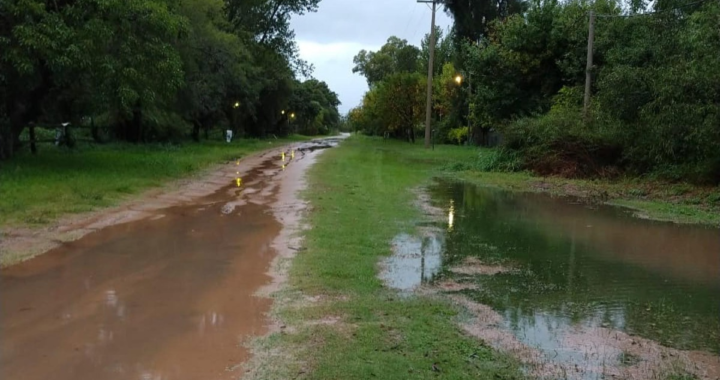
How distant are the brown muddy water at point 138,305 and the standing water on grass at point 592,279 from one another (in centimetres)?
263

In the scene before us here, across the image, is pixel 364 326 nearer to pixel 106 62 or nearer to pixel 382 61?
pixel 106 62

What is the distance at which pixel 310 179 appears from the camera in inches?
753

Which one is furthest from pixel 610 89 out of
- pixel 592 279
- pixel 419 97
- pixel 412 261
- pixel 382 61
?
pixel 382 61

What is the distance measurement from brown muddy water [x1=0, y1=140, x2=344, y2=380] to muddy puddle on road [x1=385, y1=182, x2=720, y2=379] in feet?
6.98

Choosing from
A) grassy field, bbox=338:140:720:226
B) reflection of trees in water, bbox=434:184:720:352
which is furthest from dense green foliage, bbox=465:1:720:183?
reflection of trees in water, bbox=434:184:720:352

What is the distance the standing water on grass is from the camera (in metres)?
5.29


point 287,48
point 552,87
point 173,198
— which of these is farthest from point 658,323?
point 287,48

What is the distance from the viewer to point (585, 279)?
24.3 feet

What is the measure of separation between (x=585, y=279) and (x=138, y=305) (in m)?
5.36

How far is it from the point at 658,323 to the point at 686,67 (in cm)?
1233

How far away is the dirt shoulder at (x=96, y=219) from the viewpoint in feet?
26.1

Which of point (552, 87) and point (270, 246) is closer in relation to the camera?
point (270, 246)

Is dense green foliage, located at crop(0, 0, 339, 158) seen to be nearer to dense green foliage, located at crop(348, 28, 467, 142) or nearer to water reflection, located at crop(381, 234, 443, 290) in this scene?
water reflection, located at crop(381, 234, 443, 290)

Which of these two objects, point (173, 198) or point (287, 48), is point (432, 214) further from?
point (287, 48)
